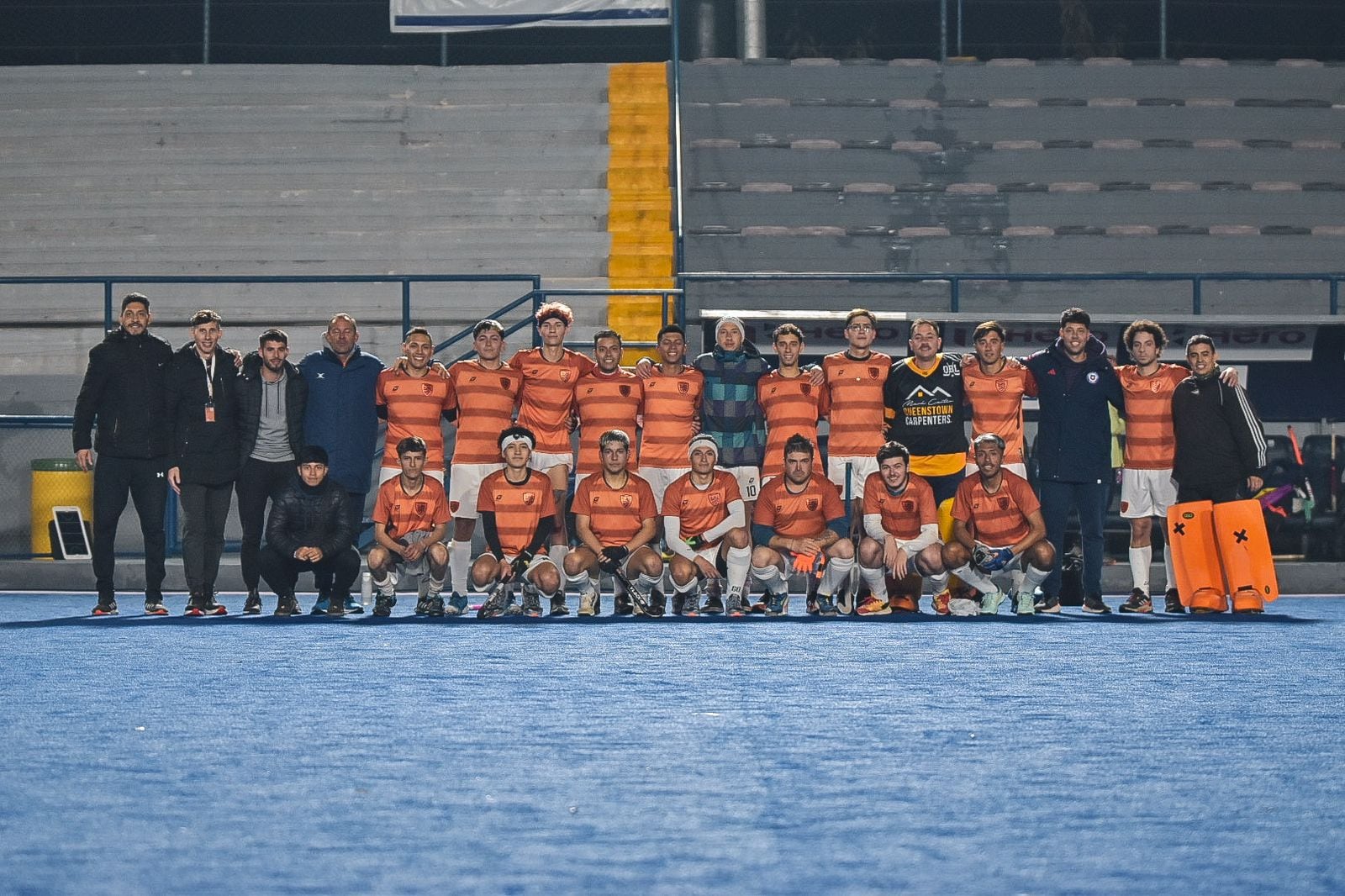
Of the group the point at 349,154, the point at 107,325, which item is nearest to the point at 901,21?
the point at 349,154

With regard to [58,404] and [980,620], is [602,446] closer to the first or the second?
[980,620]

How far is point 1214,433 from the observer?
32.3 feet

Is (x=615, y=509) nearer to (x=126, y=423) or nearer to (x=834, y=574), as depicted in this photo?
(x=834, y=574)

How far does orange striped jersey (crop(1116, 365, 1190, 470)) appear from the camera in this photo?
10078 mm

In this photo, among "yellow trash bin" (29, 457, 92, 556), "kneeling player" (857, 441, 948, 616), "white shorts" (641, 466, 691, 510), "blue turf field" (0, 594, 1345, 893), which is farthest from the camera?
"yellow trash bin" (29, 457, 92, 556)

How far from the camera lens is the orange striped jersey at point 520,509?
967 centimetres

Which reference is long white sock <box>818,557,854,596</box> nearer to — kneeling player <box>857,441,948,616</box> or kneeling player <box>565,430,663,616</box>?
kneeling player <box>857,441,948,616</box>

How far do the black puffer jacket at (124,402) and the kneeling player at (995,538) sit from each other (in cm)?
466

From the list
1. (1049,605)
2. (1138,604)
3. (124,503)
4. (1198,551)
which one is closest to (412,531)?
(124,503)

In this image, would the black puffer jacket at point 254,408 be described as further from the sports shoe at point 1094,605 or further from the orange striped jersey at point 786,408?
the sports shoe at point 1094,605

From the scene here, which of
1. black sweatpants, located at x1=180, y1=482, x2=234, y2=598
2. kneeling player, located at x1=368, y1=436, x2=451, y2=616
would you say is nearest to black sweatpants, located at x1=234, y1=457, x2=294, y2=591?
black sweatpants, located at x1=180, y1=482, x2=234, y2=598

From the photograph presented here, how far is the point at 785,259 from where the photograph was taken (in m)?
16.9

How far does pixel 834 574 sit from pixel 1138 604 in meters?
1.90

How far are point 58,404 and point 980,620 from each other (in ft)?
30.7
